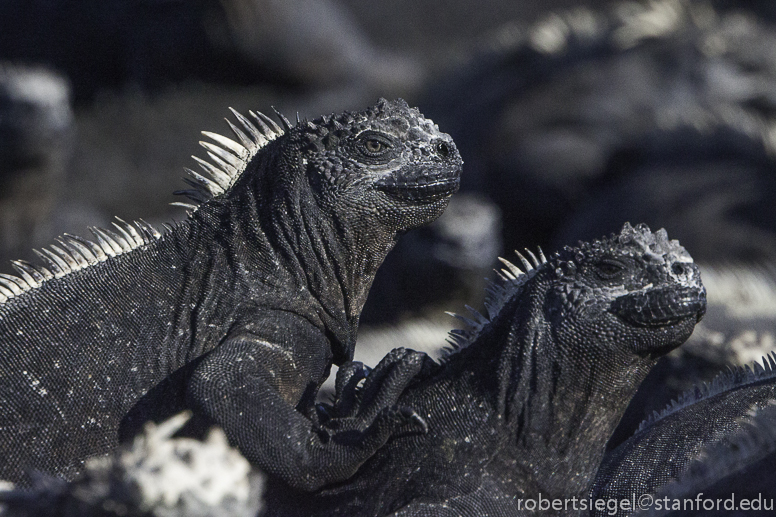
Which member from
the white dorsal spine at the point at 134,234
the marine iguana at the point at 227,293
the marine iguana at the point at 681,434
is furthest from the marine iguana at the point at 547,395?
the white dorsal spine at the point at 134,234

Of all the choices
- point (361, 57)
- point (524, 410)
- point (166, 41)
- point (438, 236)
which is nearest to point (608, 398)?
point (524, 410)

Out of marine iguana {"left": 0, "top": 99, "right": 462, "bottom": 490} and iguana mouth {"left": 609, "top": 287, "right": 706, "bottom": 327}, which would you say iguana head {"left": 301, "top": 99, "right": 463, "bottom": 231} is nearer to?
marine iguana {"left": 0, "top": 99, "right": 462, "bottom": 490}

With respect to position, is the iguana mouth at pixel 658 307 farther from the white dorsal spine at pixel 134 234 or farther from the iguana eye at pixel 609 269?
the white dorsal spine at pixel 134 234

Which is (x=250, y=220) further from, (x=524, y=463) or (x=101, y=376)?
(x=524, y=463)

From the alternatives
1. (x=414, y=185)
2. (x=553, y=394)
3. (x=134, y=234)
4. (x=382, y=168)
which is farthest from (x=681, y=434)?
(x=134, y=234)

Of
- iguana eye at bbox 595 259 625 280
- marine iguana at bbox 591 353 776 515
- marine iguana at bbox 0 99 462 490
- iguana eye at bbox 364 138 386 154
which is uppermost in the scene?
iguana eye at bbox 364 138 386 154

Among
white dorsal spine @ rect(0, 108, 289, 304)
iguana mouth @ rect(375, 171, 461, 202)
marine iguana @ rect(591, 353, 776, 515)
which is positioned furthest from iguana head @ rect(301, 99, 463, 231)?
marine iguana @ rect(591, 353, 776, 515)

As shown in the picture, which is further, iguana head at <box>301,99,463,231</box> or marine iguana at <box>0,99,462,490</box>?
iguana head at <box>301,99,463,231</box>
